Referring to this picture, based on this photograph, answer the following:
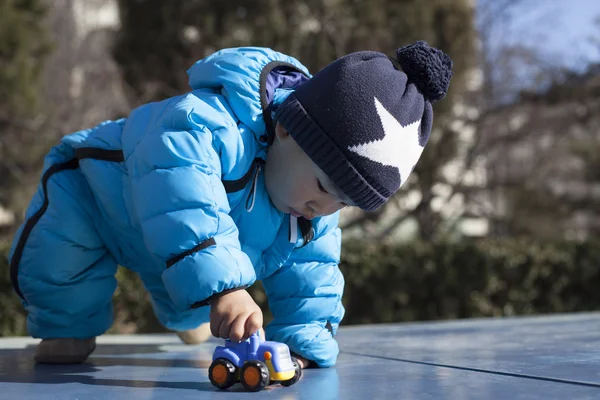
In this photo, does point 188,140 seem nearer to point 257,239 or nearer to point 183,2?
point 257,239

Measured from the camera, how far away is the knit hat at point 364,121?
186 centimetres

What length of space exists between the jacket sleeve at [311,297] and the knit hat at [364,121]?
38 cm

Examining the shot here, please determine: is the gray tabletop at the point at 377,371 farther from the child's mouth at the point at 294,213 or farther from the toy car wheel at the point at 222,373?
the child's mouth at the point at 294,213

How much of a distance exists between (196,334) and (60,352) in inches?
25.6

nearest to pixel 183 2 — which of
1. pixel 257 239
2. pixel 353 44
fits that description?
pixel 353 44

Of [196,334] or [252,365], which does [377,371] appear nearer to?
[252,365]

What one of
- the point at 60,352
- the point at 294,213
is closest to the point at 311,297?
the point at 294,213

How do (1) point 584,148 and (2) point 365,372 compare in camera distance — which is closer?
(2) point 365,372

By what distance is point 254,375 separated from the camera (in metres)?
1.69

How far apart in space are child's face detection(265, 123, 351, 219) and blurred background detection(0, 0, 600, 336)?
11.0 ft

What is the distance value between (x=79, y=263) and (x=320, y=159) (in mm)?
882

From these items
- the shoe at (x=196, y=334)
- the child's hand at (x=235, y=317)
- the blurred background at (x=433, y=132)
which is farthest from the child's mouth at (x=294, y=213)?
the blurred background at (x=433, y=132)

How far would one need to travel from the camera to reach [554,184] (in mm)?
14016

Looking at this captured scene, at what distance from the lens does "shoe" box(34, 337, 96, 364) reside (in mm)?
2326
